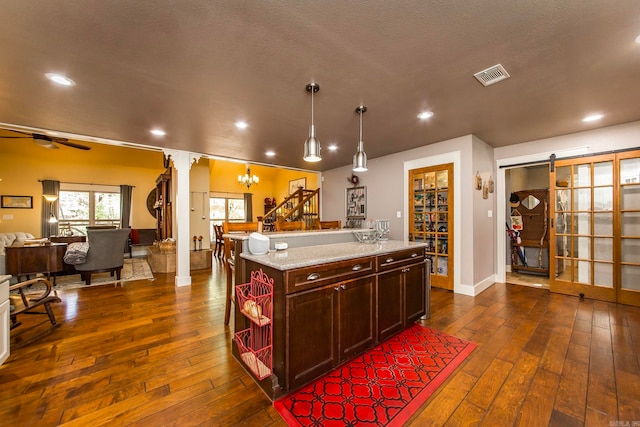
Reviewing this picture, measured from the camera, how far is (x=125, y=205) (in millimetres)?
7664

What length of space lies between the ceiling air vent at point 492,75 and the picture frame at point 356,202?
136 inches

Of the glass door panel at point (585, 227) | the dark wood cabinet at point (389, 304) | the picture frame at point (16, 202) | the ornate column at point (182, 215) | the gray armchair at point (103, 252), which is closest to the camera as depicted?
the dark wood cabinet at point (389, 304)

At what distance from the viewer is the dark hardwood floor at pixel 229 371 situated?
1.57 metres

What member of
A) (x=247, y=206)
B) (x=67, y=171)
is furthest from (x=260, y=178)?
(x=67, y=171)

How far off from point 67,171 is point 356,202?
8.08 m

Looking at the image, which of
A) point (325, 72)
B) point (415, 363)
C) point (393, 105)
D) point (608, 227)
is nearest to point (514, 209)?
point (608, 227)

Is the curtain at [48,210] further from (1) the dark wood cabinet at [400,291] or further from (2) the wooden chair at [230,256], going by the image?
(1) the dark wood cabinet at [400,291]

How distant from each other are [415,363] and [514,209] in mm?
5102

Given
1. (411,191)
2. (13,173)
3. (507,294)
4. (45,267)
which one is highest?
(13,173)

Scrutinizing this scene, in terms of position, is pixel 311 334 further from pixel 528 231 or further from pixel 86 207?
pixel 86 207

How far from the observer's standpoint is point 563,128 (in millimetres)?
3674

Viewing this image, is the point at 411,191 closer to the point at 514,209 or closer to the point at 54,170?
the point at 514,209

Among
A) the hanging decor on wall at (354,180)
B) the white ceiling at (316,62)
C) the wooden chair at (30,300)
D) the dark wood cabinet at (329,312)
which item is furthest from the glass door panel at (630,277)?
the wooden chair at (30,300)

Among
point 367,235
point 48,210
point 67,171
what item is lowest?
point 367,235
